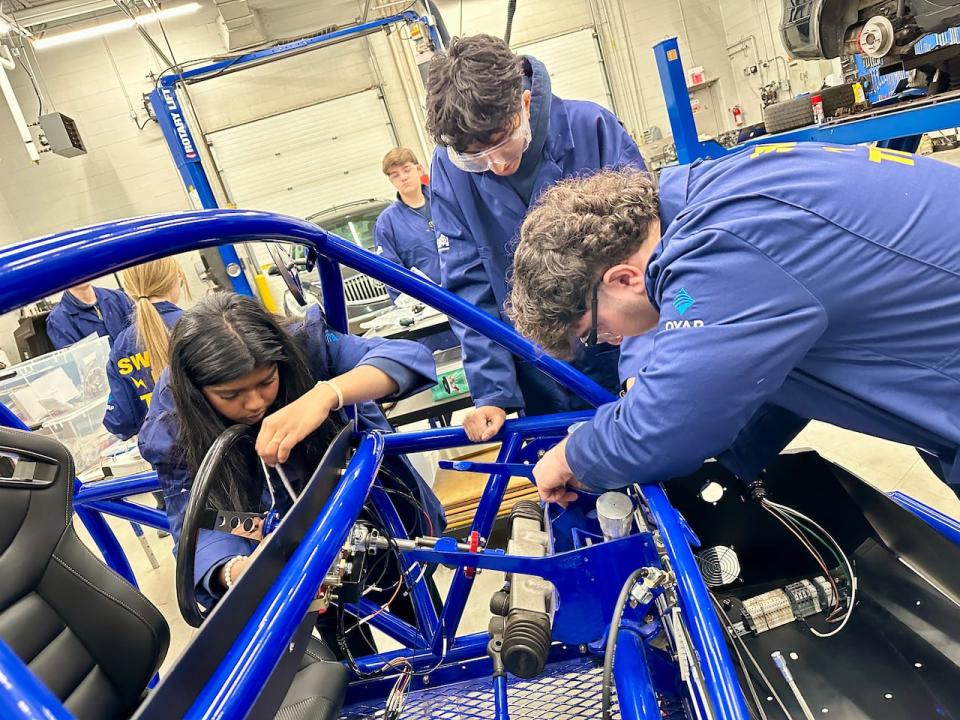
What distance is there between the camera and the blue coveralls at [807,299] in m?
0.84

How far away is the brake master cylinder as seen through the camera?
1028 mm

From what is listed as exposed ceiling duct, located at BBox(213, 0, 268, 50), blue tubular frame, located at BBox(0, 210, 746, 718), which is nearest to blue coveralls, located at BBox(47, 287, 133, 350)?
blue tubular frame, located at BBox(0, 210, 746, 718)

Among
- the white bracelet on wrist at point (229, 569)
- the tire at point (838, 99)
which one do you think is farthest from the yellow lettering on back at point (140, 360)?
the tire at point (838, 99)

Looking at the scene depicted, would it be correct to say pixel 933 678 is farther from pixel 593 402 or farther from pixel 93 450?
pixel 93 450

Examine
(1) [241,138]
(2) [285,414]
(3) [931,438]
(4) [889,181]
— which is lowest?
(3) [931,438]

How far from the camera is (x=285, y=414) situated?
3.84 feet

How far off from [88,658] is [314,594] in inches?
34.1

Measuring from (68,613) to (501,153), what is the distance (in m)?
1.43

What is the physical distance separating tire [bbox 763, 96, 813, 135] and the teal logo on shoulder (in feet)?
7.34

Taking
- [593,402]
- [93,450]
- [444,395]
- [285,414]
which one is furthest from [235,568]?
[93,450]

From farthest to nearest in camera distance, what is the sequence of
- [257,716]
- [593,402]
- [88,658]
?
[593,402], [88,658], [257,716]

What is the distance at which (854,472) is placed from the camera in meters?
2.18

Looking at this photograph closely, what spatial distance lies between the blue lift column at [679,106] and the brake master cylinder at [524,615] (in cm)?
281

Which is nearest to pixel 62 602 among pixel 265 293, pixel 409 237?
pixel 409 237
